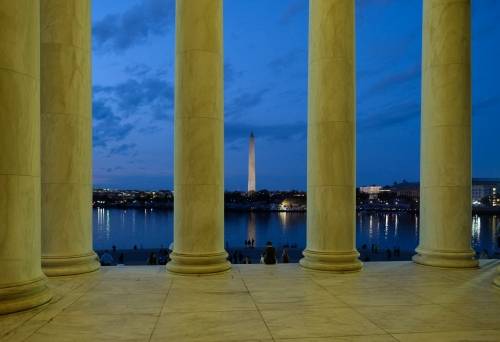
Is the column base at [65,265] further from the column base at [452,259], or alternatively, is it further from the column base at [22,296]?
the column base at [452,259]

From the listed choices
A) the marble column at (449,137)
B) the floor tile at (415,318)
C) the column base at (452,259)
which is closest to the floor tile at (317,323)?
the floor tile at (415,318)

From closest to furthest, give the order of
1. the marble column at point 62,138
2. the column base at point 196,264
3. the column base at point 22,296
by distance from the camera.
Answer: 1. the column base at point 22,296
2. the marble column at point 62,138
3. the column base at point 196,264

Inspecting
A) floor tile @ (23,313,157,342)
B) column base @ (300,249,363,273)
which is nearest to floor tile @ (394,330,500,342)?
floor tile @ (23,313,157,342)

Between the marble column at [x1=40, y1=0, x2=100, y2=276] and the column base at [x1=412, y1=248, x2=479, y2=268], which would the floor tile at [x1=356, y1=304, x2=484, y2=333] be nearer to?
the column base at [x1=412, y1=248, x2=479, y2=268]

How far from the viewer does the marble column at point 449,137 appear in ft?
409

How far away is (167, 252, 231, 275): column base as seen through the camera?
109m

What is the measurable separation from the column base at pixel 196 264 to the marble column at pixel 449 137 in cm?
5823

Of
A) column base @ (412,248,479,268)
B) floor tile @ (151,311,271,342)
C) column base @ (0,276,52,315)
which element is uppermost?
column base @ (0,276,52,315)

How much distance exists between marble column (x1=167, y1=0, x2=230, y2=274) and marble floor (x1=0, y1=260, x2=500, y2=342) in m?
10.0

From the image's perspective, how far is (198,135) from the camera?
370 feet

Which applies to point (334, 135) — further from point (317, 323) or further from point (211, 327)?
point (211, 327)

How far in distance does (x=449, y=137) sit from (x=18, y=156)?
10724 cm

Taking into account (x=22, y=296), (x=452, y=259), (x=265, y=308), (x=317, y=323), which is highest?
(x=22, y=296)

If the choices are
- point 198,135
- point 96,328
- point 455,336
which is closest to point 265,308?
point 96,328
